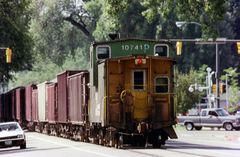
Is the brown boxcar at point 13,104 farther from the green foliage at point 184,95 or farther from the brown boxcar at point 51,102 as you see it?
the brown boxcar at point 51,102

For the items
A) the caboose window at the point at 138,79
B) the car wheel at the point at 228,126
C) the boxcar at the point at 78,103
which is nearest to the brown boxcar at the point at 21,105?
the car wheel at the point at 228,126

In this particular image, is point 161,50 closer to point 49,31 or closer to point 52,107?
point 52,107

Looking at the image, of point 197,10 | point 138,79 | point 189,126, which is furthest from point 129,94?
point 189,126

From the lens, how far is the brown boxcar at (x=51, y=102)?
44.0 meters

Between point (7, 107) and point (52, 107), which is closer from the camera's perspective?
point (52, 107)

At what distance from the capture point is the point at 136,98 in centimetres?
2884

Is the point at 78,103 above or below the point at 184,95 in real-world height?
below

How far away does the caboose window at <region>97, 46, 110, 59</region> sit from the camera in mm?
30547

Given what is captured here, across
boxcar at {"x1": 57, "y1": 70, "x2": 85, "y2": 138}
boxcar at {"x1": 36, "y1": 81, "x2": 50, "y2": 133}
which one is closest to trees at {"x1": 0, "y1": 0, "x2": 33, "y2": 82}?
boxcar at {"x1": 36, "y1": 81, "x2": 50, "y2": 133}

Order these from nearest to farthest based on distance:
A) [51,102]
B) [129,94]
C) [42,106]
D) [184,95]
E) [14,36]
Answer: [129,94] → [51,102] → [42,106] → [14,36] → [184,95]

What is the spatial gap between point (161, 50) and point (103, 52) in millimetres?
2435

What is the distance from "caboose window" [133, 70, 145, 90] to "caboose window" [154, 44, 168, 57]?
187cm

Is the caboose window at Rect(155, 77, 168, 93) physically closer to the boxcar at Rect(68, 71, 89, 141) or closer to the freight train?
the freight train

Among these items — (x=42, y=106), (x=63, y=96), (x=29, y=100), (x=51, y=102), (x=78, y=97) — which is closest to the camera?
(x=78, y=97)
